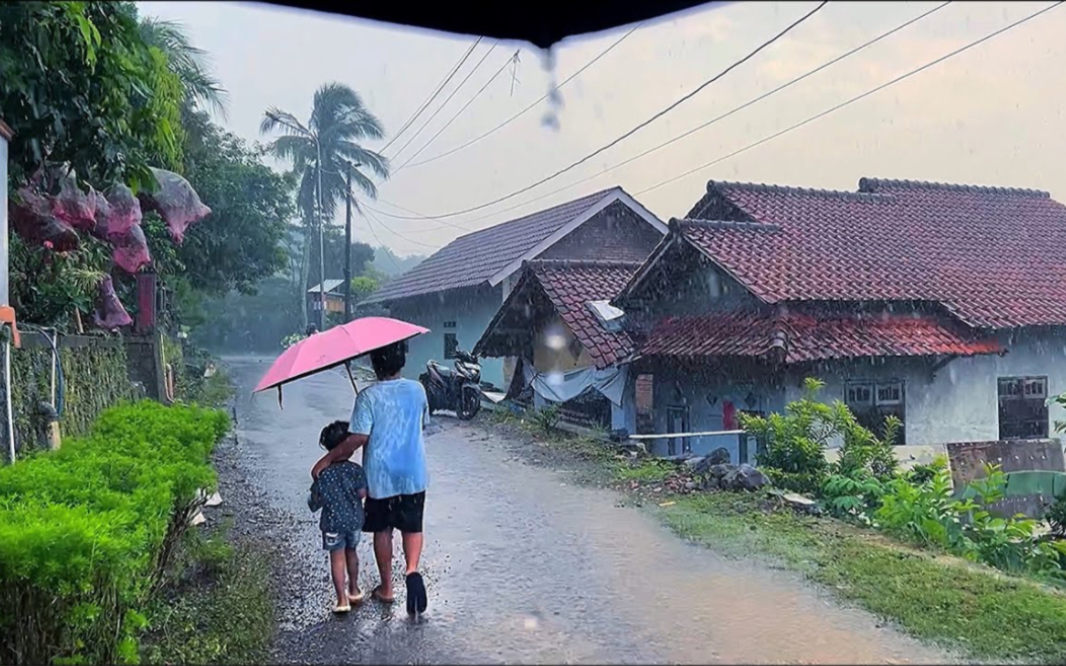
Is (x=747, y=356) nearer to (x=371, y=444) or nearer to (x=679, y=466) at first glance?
(x=679, y=466)

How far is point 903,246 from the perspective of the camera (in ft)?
29.3

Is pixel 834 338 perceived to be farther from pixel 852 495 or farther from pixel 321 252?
pixel 321 252

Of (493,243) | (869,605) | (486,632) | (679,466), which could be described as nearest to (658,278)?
(679,466)

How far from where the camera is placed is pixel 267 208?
9.14 metres

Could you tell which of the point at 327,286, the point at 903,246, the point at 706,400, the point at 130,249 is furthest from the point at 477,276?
the point at 903,246

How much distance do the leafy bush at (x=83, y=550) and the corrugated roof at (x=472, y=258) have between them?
175 cm

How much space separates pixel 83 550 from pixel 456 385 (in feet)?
11.8

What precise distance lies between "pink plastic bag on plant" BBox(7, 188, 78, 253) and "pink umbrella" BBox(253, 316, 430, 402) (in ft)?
11.6

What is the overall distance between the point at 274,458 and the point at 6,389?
2377 millimetres

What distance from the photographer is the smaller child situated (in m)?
3.53

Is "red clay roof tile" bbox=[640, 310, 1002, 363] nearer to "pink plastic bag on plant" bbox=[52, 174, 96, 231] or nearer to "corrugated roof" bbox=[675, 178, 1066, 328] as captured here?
"corrugated roof" bbox=[675, 178, 1066, 328]

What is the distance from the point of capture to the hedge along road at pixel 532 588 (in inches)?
120

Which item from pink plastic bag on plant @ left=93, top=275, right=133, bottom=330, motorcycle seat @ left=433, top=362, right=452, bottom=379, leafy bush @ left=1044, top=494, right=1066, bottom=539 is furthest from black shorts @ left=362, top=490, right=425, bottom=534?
pink plastic bag on plant @ left=93, top=275, right=133, bottom=330

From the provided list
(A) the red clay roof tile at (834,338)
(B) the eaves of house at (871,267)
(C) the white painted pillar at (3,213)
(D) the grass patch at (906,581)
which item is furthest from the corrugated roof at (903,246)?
(C) the white painted pillar at (3,213)
